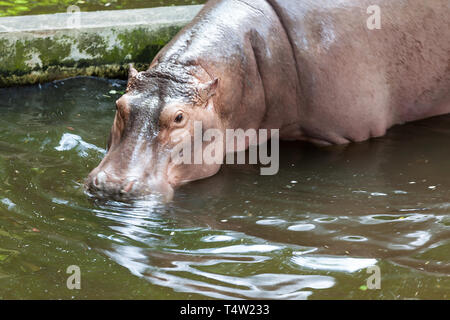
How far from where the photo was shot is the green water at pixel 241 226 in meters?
3.76

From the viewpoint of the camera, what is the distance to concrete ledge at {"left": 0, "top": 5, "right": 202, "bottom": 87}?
7336mm

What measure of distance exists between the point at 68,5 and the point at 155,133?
4624mm

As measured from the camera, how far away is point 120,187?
4.68 metres

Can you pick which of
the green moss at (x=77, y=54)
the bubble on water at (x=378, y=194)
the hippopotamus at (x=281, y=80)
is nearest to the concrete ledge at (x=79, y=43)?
the green moss at (x=77, y=54)

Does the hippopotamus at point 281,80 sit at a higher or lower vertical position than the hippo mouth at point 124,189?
higher

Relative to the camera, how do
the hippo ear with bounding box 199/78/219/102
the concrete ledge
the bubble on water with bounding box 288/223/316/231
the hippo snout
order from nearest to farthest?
the bubble on water with bounding box 288/223/316/231
the hippo snout
the hippo ear with bounding box 199/78/219/102
the concrete ledge

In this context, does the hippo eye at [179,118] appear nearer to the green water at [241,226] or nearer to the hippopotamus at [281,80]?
the hippopotamus at [281,80]

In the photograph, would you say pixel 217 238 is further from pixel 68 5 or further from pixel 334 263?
pixel 68 5

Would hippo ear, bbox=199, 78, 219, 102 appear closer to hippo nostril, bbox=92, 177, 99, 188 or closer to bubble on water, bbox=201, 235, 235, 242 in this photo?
hippo nostril, bbox=92, 177, 99, 188

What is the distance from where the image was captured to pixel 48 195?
4.88 m

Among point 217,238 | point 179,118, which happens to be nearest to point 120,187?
point 179,118

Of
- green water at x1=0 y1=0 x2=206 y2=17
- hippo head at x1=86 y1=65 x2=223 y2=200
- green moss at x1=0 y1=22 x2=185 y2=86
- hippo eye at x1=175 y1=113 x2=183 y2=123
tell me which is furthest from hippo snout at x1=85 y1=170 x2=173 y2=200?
green water at x1=0 y1=0 x2=206 y2=17

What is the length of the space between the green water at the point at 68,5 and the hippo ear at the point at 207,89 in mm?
3959
